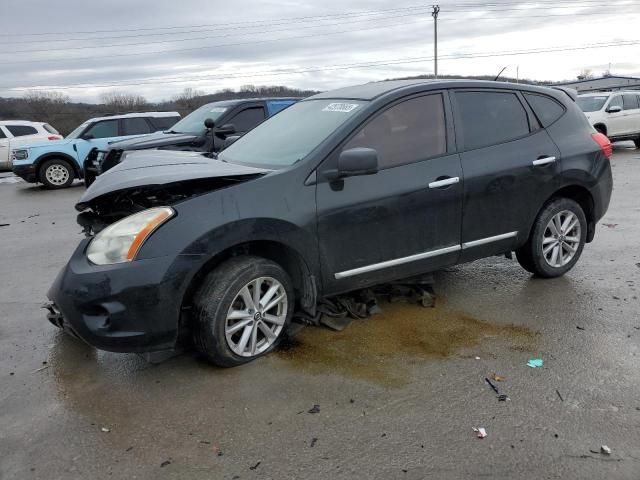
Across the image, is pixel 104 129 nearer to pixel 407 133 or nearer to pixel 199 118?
pixel 199 118

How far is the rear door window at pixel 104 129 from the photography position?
13.9 metres

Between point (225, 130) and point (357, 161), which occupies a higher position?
point (225, 130)

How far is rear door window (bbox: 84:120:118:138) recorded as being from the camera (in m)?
13.9

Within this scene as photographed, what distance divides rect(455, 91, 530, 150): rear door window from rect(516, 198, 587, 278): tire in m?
0.76

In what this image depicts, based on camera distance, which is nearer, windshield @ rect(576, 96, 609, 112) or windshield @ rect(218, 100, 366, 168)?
windshield @ rect(218, 100, 366, 168)

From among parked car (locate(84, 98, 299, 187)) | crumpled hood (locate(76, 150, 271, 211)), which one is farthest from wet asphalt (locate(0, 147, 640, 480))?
parked car (locate(84, 98, 299, 187))

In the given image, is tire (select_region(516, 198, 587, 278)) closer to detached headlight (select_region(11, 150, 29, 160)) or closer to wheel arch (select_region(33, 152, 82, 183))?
wheel arch (select_region(33, 152, 82, 183))

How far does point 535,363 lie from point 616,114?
54.2 feet

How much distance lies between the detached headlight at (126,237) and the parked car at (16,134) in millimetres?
14578

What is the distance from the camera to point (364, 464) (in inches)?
102

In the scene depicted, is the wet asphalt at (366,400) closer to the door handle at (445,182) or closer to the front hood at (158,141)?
the door handle at (445,182)

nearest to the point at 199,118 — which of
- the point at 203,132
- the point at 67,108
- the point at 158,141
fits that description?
the point at 203,132

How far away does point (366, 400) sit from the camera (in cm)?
312

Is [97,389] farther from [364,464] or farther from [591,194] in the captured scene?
[591,194]
